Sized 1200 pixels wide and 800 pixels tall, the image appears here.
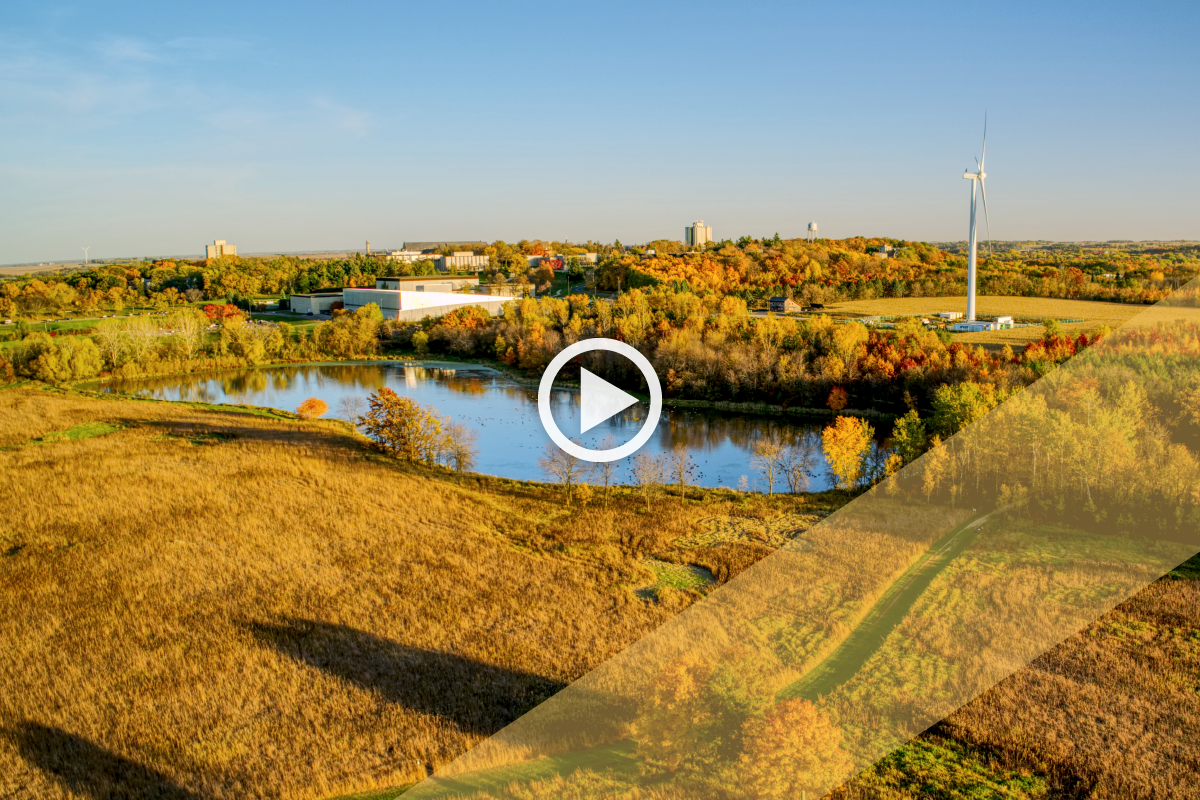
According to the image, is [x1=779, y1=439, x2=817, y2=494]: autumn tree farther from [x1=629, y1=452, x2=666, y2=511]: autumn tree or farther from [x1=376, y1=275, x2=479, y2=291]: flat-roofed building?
[x1=376, y1=275, x2=479, y2=291]: flat-roofed building

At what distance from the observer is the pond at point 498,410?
16797 mm

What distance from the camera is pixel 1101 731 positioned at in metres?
6.60

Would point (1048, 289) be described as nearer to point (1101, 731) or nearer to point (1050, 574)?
point (1050, 574)

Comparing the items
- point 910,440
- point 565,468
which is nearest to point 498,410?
point 565,468

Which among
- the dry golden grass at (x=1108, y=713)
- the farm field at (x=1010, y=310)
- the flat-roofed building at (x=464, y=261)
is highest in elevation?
the flat-roofed building at (x=464, y=261)


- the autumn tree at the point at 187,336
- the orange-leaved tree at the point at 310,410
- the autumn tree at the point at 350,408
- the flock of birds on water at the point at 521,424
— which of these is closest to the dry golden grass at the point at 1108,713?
the flock of birds on water at the point at 521,424

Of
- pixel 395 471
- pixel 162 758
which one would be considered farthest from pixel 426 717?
pixel 395 471

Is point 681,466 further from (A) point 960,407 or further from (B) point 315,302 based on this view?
(B) point 315,302

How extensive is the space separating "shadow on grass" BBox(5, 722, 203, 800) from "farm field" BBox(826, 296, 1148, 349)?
79.0 feet

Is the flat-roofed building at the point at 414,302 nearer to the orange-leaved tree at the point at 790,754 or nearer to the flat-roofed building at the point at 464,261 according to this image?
the flat-roofed building at the point at 464,261

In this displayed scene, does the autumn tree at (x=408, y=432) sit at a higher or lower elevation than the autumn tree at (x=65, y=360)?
lower

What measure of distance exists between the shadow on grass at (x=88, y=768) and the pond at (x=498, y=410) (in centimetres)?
974

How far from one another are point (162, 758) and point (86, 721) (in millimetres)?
1050

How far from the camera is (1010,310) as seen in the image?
33344 millimetres
